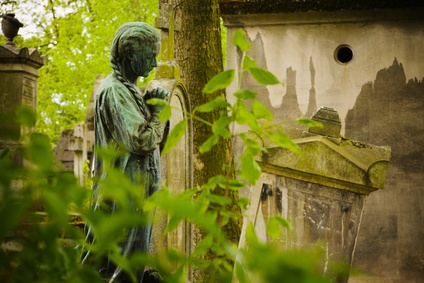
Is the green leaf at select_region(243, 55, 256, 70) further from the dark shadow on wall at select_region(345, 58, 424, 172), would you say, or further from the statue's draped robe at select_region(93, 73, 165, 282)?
the dark shadow on wall at select_region(345, 58, 424, 172)

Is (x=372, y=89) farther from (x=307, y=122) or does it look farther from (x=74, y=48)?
(x=74, y=48)

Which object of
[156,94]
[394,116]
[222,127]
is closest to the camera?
[222,127]

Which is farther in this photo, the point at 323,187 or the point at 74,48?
the point at 74,48

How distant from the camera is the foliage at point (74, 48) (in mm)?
27734

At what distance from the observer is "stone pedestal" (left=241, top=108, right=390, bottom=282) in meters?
7.95

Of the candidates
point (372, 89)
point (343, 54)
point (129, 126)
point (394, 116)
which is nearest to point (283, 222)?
point (129, 126)

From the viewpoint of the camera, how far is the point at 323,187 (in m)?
8.11

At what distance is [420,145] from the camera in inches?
484

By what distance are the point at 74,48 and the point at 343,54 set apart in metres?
17.0

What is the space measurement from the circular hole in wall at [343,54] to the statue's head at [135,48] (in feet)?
23.9

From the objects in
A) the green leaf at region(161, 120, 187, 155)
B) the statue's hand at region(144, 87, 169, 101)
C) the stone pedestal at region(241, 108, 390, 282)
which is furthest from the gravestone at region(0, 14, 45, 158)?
the green leaf at region(161, 120, 187, 155)

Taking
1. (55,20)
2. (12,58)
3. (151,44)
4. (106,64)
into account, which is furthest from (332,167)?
(55,20)

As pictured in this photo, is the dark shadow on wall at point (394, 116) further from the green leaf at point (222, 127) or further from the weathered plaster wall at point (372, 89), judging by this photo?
the green leaf at point (222, 127)

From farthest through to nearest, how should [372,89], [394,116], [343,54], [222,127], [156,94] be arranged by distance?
1. [343,54]
2. [372,89]
3. [394,116]
4. [156,94]
5. [222,127]
